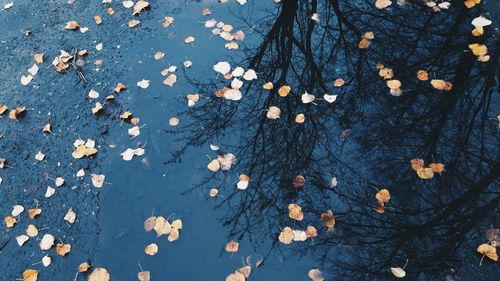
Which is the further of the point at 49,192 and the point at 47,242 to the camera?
the point at 49,192

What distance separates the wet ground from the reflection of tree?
13 mm

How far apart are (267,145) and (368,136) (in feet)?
2.78

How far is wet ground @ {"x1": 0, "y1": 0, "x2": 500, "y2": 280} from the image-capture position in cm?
277

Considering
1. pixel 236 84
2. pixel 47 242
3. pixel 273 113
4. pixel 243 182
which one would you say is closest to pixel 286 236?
pixel 243 182

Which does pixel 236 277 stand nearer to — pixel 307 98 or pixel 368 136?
pixel 368 136

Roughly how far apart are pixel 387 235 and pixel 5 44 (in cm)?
449

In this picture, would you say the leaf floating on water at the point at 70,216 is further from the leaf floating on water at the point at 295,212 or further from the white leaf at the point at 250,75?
the white leaf at the point at 250,75

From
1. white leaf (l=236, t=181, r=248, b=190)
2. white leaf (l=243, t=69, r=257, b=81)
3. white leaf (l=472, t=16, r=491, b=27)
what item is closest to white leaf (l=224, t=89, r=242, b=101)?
white leaf (l=243, t=69, r=257, b=81)

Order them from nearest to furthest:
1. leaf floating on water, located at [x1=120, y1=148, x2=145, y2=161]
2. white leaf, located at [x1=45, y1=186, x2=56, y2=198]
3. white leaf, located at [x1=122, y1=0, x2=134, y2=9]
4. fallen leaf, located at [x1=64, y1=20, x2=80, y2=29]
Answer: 1. white leaf, located at [x1=45, y1=186, x2=56, y2=198]
2. leaf floating on water, located at [x1=120, y1=148, x2=145, y2=161]
3. fallen leaf, located at [x1=64, y1=20, x2=80, y2=29]
4. white leaf, located at [x1=122, y1=0, x2=134, y2=9]

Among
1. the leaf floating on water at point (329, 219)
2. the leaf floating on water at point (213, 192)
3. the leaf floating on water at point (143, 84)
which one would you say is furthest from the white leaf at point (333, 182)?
Result: the leaf floating on water at point (143, 84)

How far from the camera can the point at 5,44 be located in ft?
14.6

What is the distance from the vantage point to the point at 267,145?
3342 mm

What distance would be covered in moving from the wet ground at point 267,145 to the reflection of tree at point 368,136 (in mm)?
13

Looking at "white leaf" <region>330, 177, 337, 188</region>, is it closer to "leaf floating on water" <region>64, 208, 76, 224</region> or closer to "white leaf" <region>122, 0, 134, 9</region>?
"leaf floating on water" <region>64, 208, 76, 224</region>
